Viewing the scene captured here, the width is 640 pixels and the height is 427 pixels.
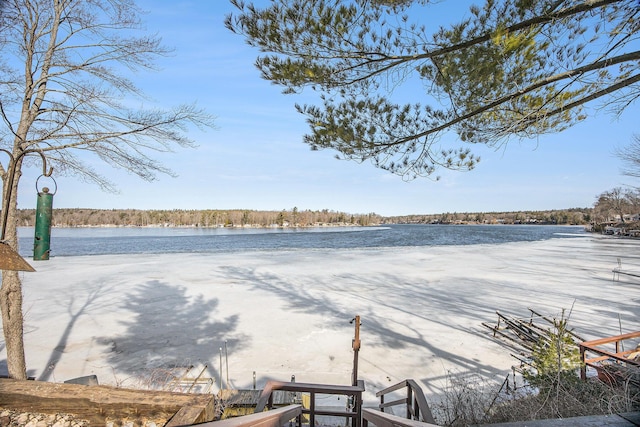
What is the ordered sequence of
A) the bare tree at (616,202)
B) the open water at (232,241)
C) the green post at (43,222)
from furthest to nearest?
the bare tree at (616,202), the open water at (232,241), the green post at (43,222)

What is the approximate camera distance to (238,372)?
675 centimetres

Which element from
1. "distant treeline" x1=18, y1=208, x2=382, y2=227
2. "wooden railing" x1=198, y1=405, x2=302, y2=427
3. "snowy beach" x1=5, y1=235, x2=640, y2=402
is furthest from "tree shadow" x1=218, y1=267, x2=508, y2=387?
"distant treeline" x1=18, y1=208, x2=382, y2=227

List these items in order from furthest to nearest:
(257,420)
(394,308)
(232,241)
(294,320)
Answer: (232,241) → (394,308) → (294,320) → (257,420)

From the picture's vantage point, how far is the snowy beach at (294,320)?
687 cm

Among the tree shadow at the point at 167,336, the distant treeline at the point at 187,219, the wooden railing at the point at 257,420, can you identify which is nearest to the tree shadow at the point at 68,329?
the tree shadow at the point at 167,336

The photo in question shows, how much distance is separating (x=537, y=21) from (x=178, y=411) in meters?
5.11

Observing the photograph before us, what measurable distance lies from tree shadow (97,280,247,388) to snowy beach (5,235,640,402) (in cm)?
4

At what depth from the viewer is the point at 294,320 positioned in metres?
10.3

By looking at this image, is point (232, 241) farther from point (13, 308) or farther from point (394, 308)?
point (13, 308)

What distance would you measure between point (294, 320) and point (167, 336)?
12.0 feet

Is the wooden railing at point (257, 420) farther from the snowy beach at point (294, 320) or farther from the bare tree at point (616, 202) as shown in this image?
the bare tree at point (616, 202)

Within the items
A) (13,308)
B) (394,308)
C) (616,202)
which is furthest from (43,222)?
(616,202)

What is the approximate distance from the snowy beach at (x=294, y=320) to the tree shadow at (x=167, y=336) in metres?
0.04

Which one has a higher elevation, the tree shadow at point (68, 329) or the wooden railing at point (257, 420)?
the wooden railing at point (257, 420)
